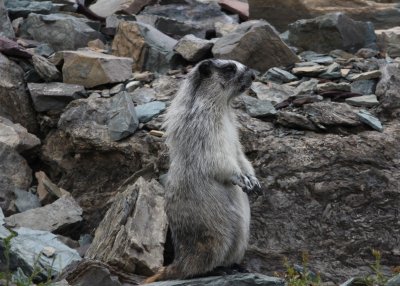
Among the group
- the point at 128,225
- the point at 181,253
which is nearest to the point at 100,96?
the point at 128,225

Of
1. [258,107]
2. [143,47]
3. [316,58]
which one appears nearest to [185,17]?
[143,47]

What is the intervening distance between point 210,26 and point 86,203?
5.29 m

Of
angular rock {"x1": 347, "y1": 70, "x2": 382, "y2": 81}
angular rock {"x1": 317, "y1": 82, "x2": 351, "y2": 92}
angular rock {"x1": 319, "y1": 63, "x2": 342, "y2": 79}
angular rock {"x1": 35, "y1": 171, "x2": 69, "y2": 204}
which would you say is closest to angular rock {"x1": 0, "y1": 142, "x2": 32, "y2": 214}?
angular rock {"x1": 35, "y1": 171, "x2": 69, "y2": 204}

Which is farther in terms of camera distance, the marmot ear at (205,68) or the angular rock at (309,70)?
the angular rock at (309,70)

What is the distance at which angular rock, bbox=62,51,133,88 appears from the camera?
13148 mm

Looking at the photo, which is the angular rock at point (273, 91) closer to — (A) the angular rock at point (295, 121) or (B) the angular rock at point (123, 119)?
(A) the angular rock at point (295, 121)

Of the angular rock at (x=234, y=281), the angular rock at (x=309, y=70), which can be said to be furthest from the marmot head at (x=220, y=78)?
the angular rock at (x=309, y=70)

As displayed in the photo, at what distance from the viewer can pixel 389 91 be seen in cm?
1168

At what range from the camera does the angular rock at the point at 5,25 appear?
49.3 feet

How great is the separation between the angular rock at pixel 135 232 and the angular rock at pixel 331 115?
2.24m

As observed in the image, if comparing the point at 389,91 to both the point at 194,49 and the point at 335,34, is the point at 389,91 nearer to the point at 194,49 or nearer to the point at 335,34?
the point at 335,34

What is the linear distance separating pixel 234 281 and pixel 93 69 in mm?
5758

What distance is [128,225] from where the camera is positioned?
9.83 metres

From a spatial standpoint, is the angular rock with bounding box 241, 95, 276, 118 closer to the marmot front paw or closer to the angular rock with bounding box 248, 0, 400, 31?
the marmot front paw
